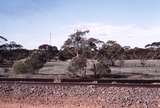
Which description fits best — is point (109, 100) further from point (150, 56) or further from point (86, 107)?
point (150, 56)

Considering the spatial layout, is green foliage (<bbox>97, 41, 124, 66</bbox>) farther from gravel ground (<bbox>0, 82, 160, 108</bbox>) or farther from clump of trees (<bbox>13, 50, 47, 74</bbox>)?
gravel ground (<bbox>0, 82, 160, 108</bbox>)

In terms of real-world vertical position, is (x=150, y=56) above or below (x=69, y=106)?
above

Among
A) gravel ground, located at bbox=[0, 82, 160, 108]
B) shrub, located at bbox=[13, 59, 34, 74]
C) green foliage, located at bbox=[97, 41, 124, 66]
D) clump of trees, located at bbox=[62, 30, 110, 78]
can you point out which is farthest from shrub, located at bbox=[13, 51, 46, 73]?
gravel ground, located at bbox=[0, 82, 160, 108]

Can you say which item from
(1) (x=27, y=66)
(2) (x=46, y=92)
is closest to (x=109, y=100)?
(2) (x=46, y=92)

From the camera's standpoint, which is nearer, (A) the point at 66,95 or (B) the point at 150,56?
(A) the point at 66,95

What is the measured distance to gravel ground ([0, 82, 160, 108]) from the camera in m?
22.7

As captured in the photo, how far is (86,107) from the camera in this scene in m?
22.3

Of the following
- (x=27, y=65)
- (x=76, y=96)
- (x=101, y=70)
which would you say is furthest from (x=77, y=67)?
(x=76, y=96)

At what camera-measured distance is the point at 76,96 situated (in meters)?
24.6

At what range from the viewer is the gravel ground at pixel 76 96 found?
22.7m

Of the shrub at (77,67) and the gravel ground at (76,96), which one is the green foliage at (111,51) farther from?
the gravel ground at (76,96)

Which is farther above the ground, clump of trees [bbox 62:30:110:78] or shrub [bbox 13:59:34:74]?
clump of trees [bbox 62:30:110:78]

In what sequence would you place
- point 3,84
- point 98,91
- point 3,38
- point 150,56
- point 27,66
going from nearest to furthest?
point 98,91 → point 3,84 → point 27,66 → point 3,38 → point 150,56

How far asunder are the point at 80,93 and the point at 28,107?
3.70m
